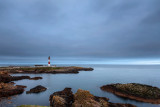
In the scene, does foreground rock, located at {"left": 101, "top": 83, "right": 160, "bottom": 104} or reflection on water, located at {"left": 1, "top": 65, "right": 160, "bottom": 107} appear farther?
foreground rock, located at {"left": 101, "top": 83, "right": 160, "bottom": 104}

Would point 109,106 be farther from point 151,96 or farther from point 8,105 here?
point 8,105

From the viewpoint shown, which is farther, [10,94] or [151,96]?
[10,94]

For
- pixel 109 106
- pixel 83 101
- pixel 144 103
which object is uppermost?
pixel 83 101

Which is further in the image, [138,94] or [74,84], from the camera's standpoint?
[74,84]

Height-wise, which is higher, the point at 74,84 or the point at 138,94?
the point at 138,94

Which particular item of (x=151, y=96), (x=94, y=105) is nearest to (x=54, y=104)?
(x=94, y=105)

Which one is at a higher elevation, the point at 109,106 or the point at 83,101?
the point at 83,101

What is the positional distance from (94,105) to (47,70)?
236 feet

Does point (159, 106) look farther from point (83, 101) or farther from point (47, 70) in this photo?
point (47, 70)

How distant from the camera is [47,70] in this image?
81375 millimetres

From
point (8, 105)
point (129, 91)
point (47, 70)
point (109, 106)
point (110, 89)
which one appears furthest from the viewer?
point (47, 70)

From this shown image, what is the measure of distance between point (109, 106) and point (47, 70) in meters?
71.4

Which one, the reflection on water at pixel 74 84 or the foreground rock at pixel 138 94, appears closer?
the reflection on water at pixel 74 84

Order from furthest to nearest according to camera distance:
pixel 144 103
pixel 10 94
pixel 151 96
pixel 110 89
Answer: pixel 110 89 → pixel 10 94 → pixel 151 96 → pixel 144 103
